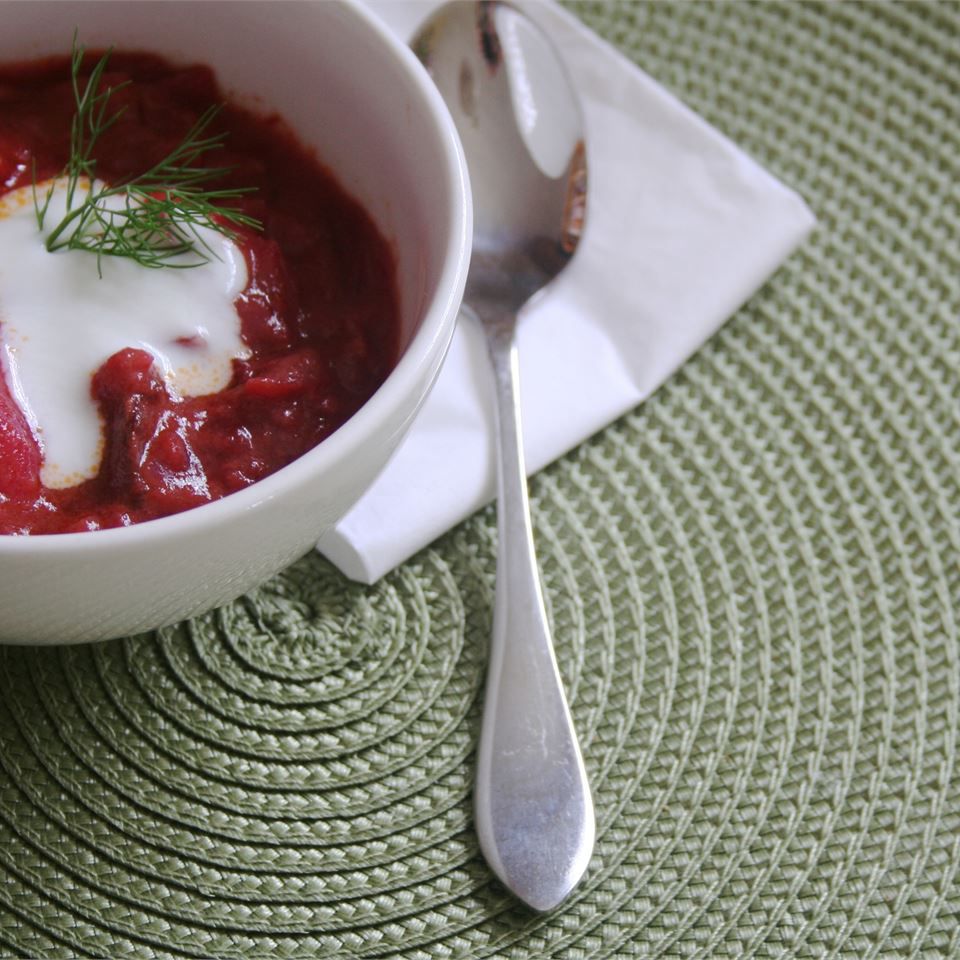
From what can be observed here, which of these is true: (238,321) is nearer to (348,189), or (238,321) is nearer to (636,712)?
(348,189)

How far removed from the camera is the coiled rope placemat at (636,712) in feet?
4.25

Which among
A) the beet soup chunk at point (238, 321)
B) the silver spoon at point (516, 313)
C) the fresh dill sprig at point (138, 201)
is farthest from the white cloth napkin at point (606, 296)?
the fresh dill sprig at point (138, 201)

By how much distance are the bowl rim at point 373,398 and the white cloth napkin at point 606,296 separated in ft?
1.08

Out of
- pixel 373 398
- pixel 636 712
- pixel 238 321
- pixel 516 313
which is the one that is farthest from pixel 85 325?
pixel 636 712

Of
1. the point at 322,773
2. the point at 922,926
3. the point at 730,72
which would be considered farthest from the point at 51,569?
the point at 730,72

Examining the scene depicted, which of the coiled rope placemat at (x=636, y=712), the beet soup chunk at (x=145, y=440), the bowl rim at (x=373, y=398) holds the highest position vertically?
the bowl rim at (x=373, y=398)

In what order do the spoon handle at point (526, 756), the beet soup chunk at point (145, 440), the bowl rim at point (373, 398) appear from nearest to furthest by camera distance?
1. the bowl rim at point (373, 398)
2. the beet soup chunk at point (145, 440)
3. the spoon handle at point (526, 756)

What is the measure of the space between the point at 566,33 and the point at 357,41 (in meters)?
0.62

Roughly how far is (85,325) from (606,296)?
0.74 m

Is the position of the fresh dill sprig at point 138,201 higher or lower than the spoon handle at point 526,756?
higher

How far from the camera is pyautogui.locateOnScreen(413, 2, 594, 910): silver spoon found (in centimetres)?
131

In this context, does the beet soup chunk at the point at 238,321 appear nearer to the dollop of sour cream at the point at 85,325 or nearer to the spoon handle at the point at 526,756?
the dollop of sour cream at the point at 85,325

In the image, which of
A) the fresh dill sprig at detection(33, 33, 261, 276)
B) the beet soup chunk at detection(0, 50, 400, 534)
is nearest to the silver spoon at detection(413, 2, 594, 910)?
the beet soup chunk at detection(0, 50, 400, 534)

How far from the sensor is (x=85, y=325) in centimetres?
126
